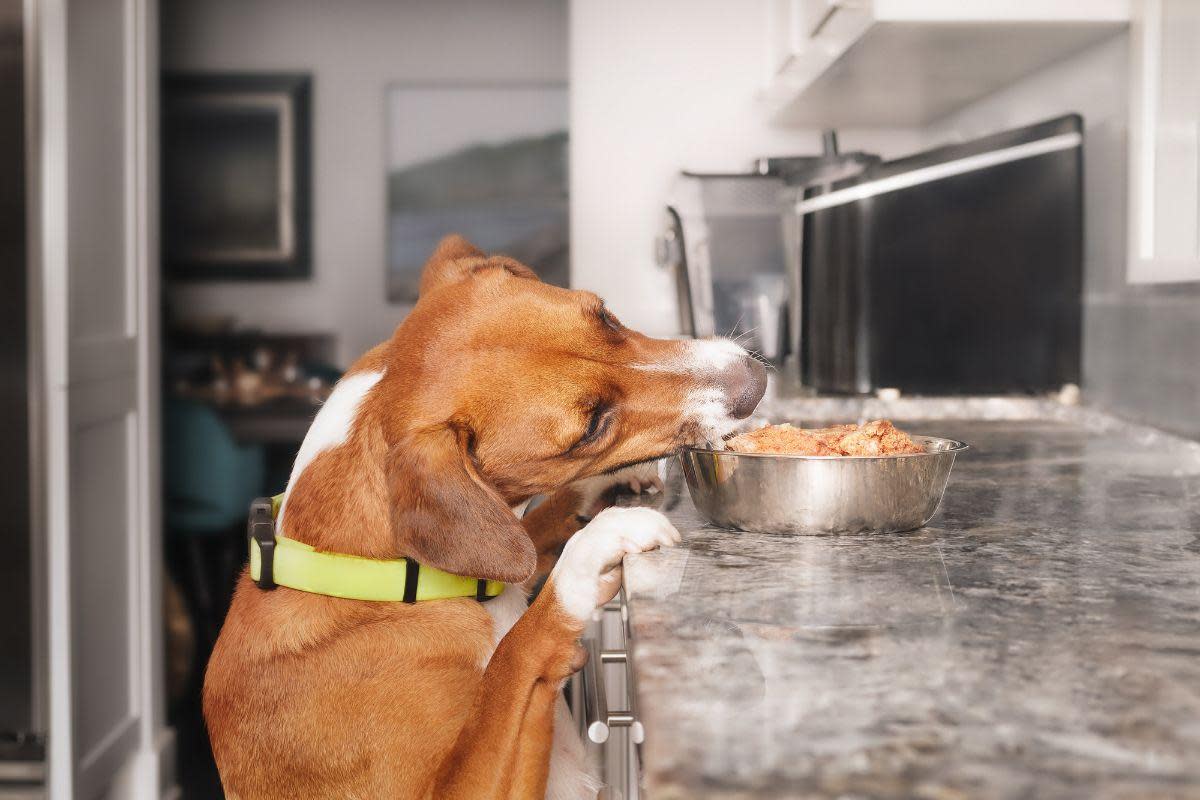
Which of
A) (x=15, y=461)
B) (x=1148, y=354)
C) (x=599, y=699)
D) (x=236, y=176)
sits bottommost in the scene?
(x=599, y=699)

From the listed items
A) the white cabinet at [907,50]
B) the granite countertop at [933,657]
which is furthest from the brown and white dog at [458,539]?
the white cabinet at [907,50]

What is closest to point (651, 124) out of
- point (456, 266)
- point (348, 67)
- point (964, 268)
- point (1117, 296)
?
point (964, 268)

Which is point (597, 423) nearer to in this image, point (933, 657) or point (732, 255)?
point (933, 657)

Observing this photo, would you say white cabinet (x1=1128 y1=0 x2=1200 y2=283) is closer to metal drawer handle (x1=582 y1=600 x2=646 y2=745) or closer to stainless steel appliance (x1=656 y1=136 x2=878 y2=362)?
metal drawer handle (x1=582 y1=600 x2=646 y2=745)

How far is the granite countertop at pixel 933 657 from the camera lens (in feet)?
1.52

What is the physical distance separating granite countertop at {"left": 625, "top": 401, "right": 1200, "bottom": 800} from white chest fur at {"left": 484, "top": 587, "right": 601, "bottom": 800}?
0.20m

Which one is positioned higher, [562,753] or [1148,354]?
[1148,354]

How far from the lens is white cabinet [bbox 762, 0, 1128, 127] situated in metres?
1.67

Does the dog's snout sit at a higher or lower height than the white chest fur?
higher

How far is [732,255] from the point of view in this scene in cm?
271

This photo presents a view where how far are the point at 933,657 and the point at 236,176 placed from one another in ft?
18.2

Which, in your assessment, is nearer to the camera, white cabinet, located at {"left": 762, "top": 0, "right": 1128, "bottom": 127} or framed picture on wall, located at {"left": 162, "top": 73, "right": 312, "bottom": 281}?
white cabinet, located at {"left": 762, "top": 0, "right": 1128, "bottom": 127}

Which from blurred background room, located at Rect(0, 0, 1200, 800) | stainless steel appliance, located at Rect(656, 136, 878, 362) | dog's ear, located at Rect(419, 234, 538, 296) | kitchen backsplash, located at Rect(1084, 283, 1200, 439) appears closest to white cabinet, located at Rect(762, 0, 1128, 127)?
blurred background room, located at Rect(0, 0, 1200, 800)

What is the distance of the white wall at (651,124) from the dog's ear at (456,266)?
171 centimetres
